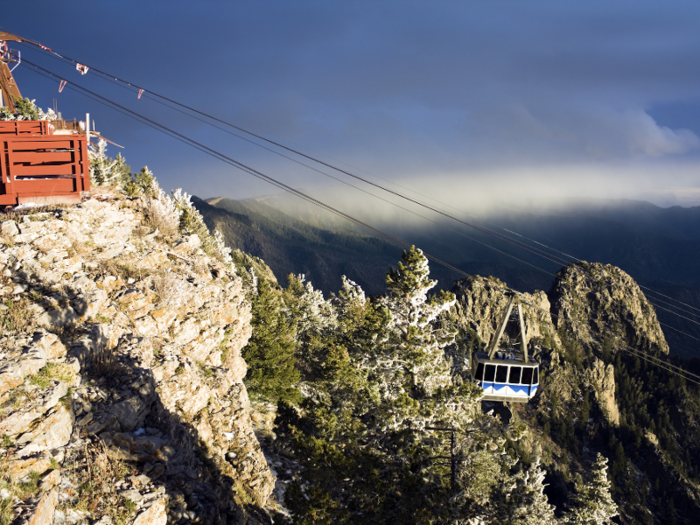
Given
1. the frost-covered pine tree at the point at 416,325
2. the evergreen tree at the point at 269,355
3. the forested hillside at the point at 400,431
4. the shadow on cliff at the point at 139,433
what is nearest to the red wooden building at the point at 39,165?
the shadow on cliff at the point at 139,433

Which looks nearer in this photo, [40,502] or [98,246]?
[40,502]

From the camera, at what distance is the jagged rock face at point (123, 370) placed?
7858 mm

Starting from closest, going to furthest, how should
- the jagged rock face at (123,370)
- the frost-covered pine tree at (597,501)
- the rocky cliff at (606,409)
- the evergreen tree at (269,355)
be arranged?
the jagged rock face at (123,370)
the evergreen tree at (269,355)
the frost-covered pine tree at (597,501)
the rocky cliff at (606,409)

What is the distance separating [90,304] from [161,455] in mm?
5344

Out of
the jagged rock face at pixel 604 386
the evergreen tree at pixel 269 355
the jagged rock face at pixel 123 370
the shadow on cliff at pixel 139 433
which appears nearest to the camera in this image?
the jagged rock face at pixel 123 370

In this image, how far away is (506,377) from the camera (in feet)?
54.7

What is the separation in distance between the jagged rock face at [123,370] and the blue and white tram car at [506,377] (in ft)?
30.4

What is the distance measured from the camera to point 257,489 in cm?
1399

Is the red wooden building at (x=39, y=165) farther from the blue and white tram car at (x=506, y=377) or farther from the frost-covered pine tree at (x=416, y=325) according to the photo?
the blue and white tram car at (x=506, y=377)

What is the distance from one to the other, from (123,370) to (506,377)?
13.9 m

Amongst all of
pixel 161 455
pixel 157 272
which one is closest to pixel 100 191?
pixel 157 272

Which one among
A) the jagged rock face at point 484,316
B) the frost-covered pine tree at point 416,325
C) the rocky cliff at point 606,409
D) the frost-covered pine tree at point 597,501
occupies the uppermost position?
the frost-covered pine tree at point 416,325

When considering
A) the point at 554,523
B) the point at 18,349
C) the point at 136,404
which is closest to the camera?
the point at 18,349

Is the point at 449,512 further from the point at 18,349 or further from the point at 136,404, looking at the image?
the point at 18,349
